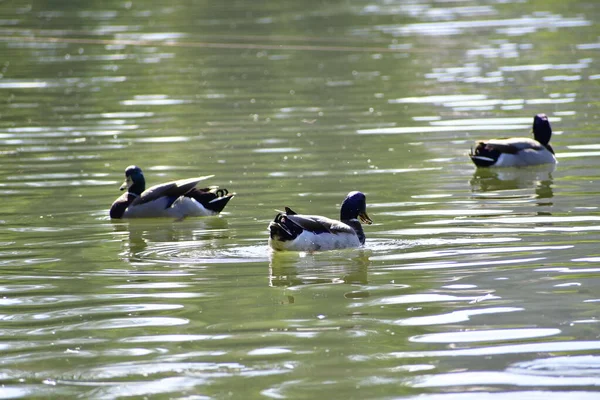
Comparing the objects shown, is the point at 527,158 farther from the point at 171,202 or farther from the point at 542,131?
the point at 171,202

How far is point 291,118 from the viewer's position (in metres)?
22.3

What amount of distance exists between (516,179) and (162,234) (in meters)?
5.19

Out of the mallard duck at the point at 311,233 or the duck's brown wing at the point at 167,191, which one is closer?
the mallard duck at the point at 311,233

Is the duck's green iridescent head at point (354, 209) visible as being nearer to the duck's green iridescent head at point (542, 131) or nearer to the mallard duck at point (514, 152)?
the mallard duck at point (514, 152)

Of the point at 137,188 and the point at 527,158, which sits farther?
the point at 527,158

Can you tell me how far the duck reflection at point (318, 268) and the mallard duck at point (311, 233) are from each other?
0.35 ft

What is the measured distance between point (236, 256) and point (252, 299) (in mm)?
1881

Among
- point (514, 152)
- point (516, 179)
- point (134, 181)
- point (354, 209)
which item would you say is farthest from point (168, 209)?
point (514, 152)

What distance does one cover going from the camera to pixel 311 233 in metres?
12.0

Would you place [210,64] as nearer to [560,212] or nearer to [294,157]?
[294,157]

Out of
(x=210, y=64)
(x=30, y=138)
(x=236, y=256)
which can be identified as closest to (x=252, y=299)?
(x=236, y=256)

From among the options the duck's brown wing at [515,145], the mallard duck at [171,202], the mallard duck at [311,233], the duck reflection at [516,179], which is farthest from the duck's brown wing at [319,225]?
the duck's brown wing at [515,145]

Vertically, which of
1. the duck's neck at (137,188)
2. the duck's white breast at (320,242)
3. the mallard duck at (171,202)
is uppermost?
the duck's neck at (137,188)

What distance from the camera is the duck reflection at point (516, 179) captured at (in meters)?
15.9
